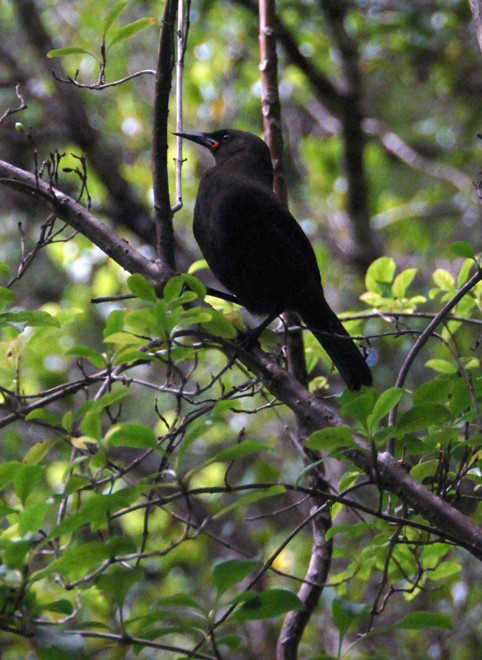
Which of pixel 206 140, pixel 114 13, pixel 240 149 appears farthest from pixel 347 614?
pixel 206 140

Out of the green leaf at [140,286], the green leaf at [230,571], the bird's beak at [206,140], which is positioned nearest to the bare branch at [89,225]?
the green leaf at [140,286]

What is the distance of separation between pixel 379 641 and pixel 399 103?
18.9ft

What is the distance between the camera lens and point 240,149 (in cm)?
356

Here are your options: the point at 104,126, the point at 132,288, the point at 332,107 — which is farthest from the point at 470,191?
the point at 132,288

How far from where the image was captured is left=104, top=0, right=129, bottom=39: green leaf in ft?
6.36

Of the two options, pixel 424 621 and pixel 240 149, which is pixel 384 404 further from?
pixel 240 149

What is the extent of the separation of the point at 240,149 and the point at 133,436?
2474mm

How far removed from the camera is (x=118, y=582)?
1222mm

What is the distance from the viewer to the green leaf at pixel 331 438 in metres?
1.41

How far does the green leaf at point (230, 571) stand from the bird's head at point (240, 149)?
238 centimetres

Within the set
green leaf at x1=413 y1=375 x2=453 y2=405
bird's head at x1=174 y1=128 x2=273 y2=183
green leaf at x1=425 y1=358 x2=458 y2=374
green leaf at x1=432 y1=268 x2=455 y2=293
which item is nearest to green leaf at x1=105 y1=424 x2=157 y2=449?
green leaf at x1=413 y1=375 x2=453 y2=405

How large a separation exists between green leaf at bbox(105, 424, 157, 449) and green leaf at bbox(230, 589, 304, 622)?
1.00 feet

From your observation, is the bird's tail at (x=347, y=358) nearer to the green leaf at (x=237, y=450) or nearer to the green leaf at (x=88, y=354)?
the green leaf at (x=88, y=354)

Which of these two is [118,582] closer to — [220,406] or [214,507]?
[220,406]
